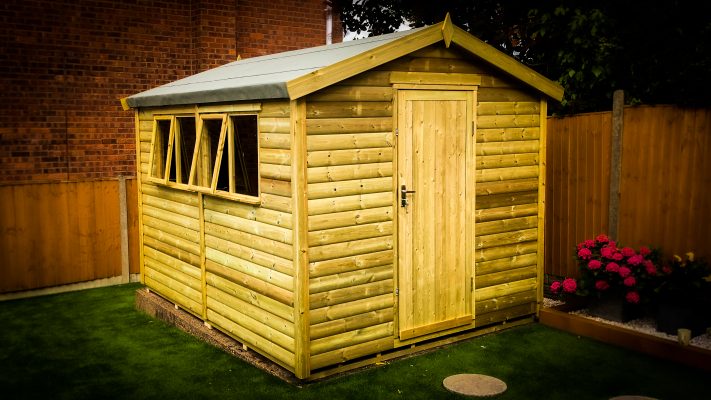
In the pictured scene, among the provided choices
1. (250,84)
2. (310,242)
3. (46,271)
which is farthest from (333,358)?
(46,271)

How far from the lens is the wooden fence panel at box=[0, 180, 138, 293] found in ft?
32.8

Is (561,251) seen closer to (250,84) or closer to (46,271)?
(250,84)

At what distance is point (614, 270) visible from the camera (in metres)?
7.62

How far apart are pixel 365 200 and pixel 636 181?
3535mm

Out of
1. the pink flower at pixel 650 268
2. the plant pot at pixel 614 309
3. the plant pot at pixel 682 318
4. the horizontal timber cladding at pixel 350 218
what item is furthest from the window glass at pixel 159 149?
the plant pot at pixel 682 318

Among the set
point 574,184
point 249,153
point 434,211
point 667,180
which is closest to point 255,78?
point 434,211

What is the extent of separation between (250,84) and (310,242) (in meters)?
1.66

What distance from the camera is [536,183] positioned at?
8242 millimetres

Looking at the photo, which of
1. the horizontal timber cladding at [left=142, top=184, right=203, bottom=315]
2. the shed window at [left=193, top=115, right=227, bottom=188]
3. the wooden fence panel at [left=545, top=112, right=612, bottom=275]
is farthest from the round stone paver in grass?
the shed window at [left=193, top=115, right=227, bottom=188]

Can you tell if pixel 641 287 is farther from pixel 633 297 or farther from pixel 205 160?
pixel 205 160

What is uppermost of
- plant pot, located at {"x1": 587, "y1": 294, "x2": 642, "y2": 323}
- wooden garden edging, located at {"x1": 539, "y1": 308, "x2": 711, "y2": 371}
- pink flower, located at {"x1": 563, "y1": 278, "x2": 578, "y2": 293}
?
pink flower, located at {"x1": 563, "y1": 278, "x2": 578, "y2": 293}

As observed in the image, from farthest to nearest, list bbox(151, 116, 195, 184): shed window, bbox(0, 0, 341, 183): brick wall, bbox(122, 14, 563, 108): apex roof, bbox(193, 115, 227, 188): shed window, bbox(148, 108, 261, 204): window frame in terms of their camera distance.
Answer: bbox(0, 0, 341, 183): brick wall
bbox(151, 116, 195, 184): shed window
bbox(193, 115, 227, 188): shed window
bbox(148, 108, 261, 204): window frame
bbox(122, 14, 563, 108): apex roof

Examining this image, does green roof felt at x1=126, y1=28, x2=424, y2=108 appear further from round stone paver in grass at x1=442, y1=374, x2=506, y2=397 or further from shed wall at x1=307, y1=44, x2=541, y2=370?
round stone paver in grass at x1=442, y1=374, x2=506, y2=397

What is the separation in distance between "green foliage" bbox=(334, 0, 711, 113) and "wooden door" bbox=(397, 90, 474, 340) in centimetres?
245
